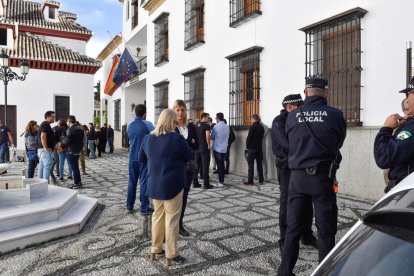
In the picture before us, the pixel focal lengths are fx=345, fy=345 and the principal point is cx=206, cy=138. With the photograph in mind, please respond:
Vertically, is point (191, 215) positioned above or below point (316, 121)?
below

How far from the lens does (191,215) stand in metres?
5.57

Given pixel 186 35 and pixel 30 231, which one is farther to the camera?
pixel 186 35

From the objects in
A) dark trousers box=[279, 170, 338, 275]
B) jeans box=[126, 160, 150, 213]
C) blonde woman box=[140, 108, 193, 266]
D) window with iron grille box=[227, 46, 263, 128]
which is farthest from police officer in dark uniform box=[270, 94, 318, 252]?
window with iron grille box=[227, 46, 263, 128]

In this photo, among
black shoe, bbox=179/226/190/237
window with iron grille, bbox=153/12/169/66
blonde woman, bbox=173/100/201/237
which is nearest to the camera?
blonde woman, bbox=173/100/201/237

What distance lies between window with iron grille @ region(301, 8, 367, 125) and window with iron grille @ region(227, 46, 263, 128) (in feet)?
6.48

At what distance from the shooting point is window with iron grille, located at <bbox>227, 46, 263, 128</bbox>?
31.9ft

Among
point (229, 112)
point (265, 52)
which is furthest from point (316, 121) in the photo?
point (229, 112)

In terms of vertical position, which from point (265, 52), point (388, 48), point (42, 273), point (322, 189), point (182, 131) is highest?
point (265, 52)

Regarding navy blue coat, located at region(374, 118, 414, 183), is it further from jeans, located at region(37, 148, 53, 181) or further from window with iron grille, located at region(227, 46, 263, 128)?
jeans, located at region(37, 148, 53, 181)

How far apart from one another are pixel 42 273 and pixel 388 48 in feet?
21.0

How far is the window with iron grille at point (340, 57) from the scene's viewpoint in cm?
678

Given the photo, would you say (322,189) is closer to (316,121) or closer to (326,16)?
(316,121)

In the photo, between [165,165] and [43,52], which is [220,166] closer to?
[165,165]

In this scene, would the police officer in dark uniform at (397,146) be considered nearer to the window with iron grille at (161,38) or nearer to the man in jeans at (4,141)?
the man in jeans at (4,141)
